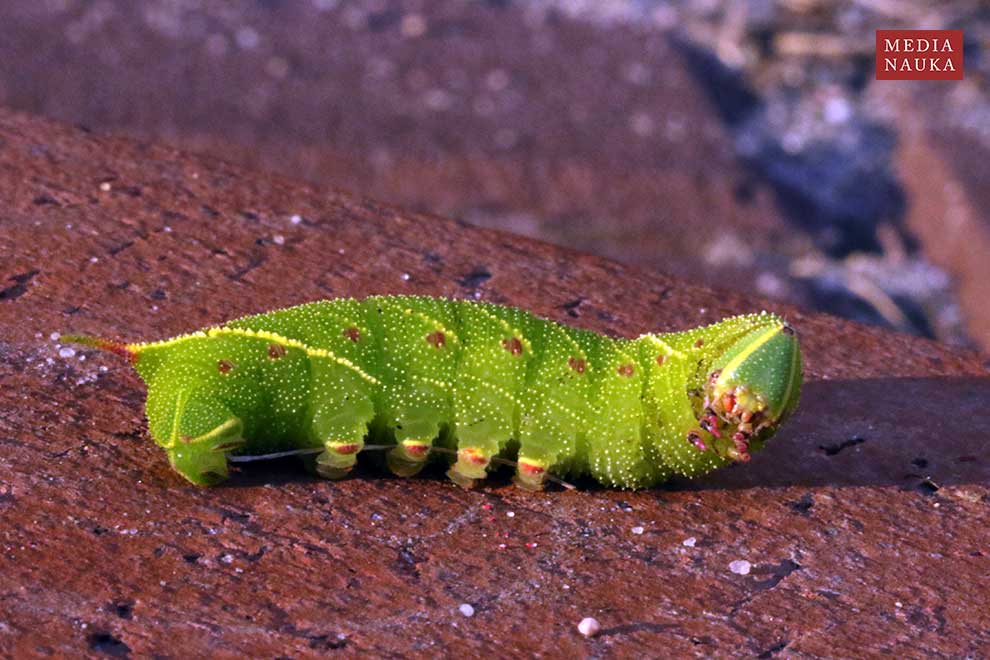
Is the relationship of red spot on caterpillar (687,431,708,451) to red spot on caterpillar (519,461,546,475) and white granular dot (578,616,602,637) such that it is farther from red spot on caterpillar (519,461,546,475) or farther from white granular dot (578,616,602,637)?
white granular dot (578,616,602,637)

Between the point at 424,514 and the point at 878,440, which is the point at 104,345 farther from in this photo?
the point at 878,440

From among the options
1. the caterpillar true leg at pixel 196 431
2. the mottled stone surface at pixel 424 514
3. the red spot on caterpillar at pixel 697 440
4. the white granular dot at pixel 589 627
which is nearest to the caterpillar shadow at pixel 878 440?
the mottled stone surface at pixel 424 514

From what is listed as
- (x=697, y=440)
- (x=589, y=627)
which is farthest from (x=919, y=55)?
(x=589, y=627)

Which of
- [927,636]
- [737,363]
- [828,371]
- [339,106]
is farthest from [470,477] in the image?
[339,106]

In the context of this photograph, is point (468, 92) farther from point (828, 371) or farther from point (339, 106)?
point (828, 371)

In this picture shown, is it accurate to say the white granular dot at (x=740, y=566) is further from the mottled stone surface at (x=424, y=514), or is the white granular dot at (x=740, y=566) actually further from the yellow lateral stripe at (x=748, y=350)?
the yellow lateral stripe at (x=748, y=350)

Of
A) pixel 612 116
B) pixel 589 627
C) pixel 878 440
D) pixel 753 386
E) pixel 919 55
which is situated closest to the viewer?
pixel 589 627

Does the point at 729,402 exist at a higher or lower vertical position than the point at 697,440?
higher
